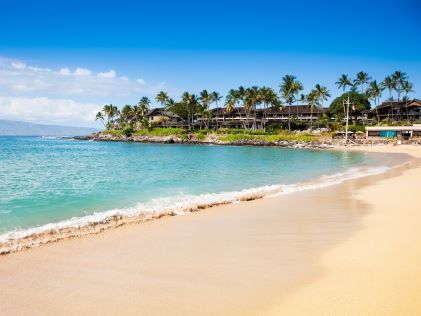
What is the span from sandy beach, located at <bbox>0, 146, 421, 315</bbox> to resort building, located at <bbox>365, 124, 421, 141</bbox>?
71.2m

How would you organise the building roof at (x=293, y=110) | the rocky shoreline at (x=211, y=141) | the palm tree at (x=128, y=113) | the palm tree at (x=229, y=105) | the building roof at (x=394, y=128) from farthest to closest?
the palm tree at (x=128, y=113)
the palm tree at (x=229, y=105)
the building roof at (x=293, y=110)
the rocky shoreline at (x=211, y=141)
the building roof at (x=394, y=128)

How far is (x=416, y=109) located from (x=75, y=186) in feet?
313

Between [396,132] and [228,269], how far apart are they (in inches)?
3167

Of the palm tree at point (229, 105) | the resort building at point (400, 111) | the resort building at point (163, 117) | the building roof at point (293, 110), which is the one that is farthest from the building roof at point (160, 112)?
the resort building at point (400, 111)

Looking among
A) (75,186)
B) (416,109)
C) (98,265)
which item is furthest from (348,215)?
(416,109)

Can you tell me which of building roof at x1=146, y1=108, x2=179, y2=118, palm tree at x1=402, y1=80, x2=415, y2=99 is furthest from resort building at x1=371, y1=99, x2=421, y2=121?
building roof at x1=146, y1=108, x2=179, y2=118

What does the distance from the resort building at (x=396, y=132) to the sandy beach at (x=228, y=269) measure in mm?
71188

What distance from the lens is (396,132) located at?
76.4m

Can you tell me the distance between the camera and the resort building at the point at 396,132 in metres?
73.6

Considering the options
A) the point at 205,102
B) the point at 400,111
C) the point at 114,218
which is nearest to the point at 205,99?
the point at 205,102

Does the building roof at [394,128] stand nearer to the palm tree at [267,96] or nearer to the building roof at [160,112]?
the palm tree at [267,96]

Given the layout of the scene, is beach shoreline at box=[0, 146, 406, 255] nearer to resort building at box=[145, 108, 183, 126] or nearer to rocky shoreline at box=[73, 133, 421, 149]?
rocky shoreline at box=[73, 133, 421, 149]

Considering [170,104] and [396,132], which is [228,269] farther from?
[170,104]

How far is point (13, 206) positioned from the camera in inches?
557
